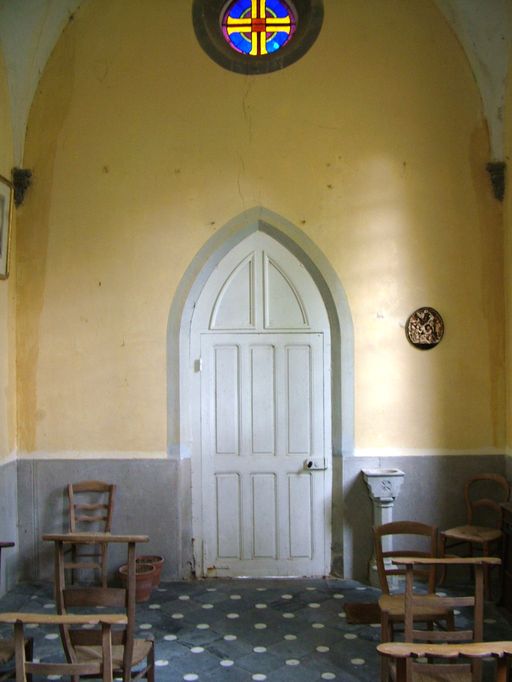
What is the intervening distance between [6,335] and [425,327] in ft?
11.4

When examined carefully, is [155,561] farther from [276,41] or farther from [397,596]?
[276,41]

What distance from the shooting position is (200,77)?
657cm

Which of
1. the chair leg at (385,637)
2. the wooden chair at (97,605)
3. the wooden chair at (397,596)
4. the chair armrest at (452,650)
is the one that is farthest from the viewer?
the wooden chair at (397,596)

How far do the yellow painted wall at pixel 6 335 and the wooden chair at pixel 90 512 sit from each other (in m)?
0.67

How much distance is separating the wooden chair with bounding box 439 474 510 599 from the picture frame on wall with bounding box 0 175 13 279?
4087 millimetres

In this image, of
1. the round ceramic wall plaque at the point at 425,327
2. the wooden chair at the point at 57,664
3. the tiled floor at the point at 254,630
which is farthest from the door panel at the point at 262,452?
the wooden chair at the point at 57,664

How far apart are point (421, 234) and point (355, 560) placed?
278 centimetres

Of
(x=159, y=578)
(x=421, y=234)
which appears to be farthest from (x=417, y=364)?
(x=159, y=578)

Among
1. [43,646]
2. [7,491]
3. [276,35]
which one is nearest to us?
[43,646]

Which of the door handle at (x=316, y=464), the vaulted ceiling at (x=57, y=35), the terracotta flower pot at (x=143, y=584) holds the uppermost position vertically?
the vaulted ceiling at (x=57, y=35)

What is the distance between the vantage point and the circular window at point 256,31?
21.5 feet

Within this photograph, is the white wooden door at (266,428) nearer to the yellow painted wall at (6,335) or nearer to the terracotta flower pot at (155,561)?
the terracotta flower pot at (155,561)

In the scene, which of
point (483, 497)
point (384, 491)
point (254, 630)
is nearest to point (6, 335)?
A: point (254, 630)

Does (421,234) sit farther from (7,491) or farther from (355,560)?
(7,491)
